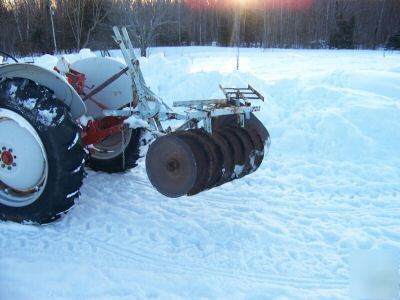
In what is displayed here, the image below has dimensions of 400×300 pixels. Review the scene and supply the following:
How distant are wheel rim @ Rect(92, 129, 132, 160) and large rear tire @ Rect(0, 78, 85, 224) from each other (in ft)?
4.39

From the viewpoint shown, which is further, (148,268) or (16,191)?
(16,191)

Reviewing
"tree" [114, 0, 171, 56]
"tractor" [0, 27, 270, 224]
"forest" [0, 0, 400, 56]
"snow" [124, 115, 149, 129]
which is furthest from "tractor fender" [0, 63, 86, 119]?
"forest" [0, 0, 400, 56]

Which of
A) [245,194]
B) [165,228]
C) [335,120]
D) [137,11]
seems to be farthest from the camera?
[137,11]

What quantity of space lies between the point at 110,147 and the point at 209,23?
50.0 m

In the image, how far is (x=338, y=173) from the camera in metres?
5.11

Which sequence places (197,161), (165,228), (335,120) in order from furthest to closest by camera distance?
(335,120) → (165,228) → (197,161)

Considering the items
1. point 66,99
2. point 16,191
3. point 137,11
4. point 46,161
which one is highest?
point 137,11

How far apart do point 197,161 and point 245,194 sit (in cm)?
130

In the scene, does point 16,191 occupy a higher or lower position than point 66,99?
lower

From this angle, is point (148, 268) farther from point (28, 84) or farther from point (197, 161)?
point (28, 84)

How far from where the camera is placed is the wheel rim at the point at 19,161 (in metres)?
3.68

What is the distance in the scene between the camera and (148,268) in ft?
10.2

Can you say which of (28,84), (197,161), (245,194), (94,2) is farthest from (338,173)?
(94,2)

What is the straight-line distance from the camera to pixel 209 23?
5228cm
